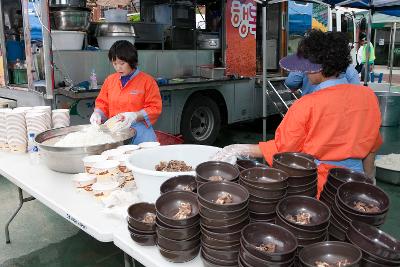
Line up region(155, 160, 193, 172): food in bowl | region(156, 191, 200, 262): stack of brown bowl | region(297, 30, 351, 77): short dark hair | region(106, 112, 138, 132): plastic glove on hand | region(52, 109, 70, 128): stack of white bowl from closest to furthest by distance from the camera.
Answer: region(156, 191, 200, 262): stack of brown bowl < region(155, 160, 193, 172): food in bowl < region(297, 30, 351, 77): short dark hair < region(106, 112, 138, 132): plastic glove on hand < region(52, 109, 70, 128): stack of white bowl

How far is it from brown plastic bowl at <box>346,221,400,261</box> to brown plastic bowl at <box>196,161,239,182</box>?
0.55 m

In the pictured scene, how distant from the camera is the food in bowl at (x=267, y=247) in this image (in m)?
1.17

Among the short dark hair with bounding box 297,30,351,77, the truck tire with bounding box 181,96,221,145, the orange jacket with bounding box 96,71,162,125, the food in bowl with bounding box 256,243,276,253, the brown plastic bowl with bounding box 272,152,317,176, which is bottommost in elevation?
the truck tire with bounding box 181,96,221,145

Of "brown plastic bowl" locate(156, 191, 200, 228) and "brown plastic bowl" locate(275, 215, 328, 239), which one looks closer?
"brown plastic bowl" locate(275, 215, 328, 239)

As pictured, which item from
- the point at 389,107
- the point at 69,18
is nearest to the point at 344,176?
the point at 69,18

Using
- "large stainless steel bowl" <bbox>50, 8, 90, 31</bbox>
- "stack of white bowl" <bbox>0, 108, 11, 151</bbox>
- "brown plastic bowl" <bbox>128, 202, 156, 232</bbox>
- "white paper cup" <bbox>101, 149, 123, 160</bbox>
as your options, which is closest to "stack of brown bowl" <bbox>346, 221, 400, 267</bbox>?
"brown plastic bowl" <bbox>128, 202, 156, 232</bbox>

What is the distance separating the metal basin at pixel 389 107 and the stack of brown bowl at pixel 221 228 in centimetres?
723

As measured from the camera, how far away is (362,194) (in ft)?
4.83

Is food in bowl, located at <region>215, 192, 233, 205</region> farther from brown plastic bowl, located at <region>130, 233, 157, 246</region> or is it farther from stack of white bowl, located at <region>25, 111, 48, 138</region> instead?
stack of white bowl, located at <region>25, 111, 48, 138</region>

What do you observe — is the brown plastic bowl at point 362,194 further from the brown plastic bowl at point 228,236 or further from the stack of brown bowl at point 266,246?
the brown plastic bowl at point 228,236

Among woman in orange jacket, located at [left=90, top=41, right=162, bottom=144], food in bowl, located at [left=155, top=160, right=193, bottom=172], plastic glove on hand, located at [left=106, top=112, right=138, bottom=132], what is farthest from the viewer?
woman in orange jacket, located at [left=90, top=41, right=162, bottom=144]

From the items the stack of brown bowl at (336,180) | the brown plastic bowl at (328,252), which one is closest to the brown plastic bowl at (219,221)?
the brown plastic bowl at (328,252)

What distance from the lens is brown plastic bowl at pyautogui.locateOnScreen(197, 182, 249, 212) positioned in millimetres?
1272

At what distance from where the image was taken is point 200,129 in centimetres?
667
